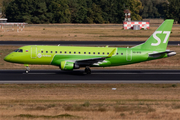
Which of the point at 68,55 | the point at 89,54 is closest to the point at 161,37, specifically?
the point at 89,54

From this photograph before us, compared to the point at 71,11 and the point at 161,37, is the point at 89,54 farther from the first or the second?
the point at 71,11

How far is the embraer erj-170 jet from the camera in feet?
123

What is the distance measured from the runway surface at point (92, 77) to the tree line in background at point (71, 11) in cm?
13188

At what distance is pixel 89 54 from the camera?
1497 inches

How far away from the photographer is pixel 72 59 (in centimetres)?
3762

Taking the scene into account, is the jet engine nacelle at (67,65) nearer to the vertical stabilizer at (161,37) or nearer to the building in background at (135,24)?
the vertical stabilizer at (161,37)

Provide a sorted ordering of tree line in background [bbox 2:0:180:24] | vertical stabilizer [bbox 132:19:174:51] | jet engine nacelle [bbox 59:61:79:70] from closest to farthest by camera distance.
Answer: jet engine nacelle [bbox 59:61:79:70], vertical stabilizer [bbox 132:19:174:51], tree line in background [bbox 2:0:180:24]

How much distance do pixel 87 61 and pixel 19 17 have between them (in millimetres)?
137937

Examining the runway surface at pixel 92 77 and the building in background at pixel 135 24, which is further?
the building in background at pixel 135 24

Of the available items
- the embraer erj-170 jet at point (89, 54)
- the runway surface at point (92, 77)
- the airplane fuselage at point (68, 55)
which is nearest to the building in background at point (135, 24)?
the runway surface at point (92, 77)

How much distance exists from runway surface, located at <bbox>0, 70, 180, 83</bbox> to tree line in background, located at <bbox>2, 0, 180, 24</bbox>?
5192 inches

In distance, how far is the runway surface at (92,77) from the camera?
110 feet

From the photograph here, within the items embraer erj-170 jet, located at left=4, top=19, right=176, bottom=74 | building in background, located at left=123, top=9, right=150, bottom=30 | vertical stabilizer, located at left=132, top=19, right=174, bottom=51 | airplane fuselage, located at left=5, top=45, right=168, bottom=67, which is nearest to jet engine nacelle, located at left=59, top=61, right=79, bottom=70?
embraer erj-170 jet, located at left=4, top=19, right=176, bottom=74

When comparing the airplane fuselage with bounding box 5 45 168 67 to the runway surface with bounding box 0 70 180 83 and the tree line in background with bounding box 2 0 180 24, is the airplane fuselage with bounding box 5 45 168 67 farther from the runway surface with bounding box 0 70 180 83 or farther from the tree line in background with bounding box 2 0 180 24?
the tree line in background with bounding box 2 0 180 24
